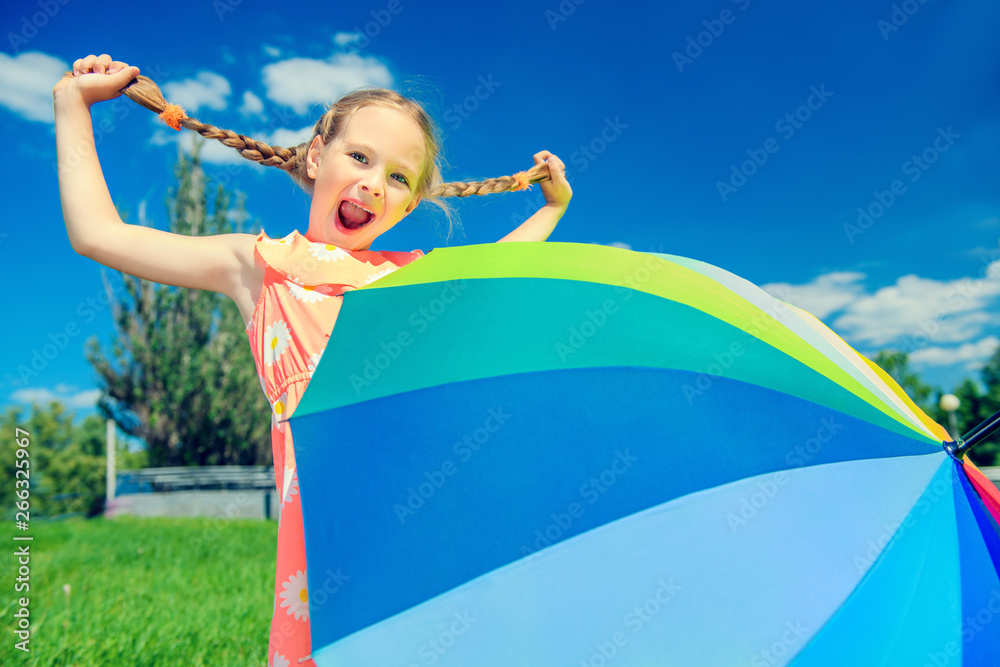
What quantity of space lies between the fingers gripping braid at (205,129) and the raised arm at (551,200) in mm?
827

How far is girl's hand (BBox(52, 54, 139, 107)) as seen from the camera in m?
1.67

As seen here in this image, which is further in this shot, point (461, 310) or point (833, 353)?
point (833, 353)

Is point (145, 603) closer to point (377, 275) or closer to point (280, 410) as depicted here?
point (280, 410)

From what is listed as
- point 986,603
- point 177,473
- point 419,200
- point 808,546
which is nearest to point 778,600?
point 808,546

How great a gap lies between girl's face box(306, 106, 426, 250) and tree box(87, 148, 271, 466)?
18.7 meters

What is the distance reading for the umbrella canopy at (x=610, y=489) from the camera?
99 centimetres

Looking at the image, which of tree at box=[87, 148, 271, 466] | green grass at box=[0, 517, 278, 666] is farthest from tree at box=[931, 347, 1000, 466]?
green grass at box=[0, 517, 278, 666]

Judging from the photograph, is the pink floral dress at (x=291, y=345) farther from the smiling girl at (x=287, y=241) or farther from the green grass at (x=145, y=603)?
the green grass at (x=145, y=603)

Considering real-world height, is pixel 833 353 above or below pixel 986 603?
above

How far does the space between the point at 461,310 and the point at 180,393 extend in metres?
20.4

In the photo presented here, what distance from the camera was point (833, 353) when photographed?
124 centimetres

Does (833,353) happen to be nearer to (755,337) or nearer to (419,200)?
(755,337)

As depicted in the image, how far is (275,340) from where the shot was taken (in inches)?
64.2

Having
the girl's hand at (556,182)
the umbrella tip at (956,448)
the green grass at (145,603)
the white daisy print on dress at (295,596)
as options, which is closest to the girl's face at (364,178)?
the girl's hand at (556,182)
